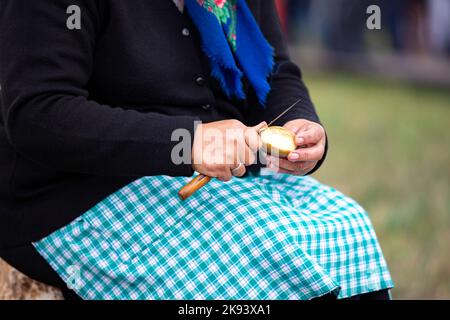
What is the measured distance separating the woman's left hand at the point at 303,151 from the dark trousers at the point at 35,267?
27cm

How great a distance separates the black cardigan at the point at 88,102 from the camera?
1201mm

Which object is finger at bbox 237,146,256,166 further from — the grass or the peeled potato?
the grass

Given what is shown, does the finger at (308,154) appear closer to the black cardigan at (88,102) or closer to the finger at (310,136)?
the finger at (310,136)

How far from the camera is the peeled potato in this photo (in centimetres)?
125

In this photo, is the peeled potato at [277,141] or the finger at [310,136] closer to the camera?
the peeled potato at [277,141]

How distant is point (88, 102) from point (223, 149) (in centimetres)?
24

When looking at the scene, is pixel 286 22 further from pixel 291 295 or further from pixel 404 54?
pixel 291 295

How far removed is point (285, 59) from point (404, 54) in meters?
5.83

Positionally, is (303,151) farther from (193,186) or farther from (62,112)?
(62,112)

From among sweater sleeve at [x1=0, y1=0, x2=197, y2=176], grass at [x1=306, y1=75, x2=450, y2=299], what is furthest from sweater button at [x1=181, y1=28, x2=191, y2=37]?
grass at [x1=306, y1=75, x2=450, y2=299]

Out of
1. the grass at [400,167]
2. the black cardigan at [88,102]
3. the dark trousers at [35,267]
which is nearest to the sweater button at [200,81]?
the black cardigan at [88,102]

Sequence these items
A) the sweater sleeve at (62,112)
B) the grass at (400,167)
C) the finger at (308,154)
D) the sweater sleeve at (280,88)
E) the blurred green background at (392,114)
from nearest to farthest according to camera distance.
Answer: the sweater sleeve at (62,112) < the finger at (308,154) < the sweater sleeve at (280,88) < the grass at (400,167) < the blurred green background at (392,114)

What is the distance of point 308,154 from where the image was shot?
1363 mm
